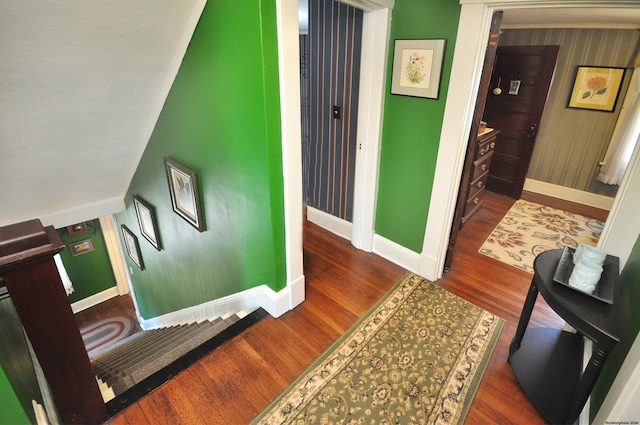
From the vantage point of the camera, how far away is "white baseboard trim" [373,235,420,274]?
2.74 metres

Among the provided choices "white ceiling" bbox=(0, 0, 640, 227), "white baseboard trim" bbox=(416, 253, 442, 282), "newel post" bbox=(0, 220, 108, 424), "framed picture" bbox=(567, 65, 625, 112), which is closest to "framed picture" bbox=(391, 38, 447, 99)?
"white baseboard trim" bbox=(416, 253, 442, 282)

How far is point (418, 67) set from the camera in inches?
87.9

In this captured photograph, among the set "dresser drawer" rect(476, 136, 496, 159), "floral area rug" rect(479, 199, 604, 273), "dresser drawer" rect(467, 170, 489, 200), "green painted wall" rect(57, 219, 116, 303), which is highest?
"dresser drawer" rect(476, 136, 496, 159)

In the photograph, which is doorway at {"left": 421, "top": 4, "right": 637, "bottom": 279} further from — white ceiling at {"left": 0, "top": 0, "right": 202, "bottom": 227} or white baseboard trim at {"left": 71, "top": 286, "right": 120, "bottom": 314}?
white baseboard trim at {"left": 71, "top": 286, "right": 120, "bottom": 314}

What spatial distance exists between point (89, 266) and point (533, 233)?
5822 mm

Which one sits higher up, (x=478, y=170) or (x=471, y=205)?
(x=478, y=170)

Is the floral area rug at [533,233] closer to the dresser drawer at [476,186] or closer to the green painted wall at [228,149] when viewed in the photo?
the dresser drawer at [476,186]

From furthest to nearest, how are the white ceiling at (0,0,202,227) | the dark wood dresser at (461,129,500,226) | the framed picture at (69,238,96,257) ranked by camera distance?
the framed picture at (69,238,96,257) → the dark wood dresser at (461,129,500,226) → the white ceiling at (0,0,202,227)

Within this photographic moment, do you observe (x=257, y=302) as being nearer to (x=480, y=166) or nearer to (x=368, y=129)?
(x=368, y=129)

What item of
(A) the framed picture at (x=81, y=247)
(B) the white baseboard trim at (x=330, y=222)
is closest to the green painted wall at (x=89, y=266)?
(A) the framed picture at (x=81, y=247)

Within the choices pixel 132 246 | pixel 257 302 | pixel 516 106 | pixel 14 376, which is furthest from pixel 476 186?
pixel 132 246

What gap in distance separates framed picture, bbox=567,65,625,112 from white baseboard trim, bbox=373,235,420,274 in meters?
2.95

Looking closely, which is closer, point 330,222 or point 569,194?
point 330,222

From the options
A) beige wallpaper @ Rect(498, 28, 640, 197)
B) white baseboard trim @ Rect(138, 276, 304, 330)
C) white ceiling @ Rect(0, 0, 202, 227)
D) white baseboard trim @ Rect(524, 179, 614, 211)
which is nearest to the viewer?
white ceiling @ Rect(0, 0, 202, 227)
